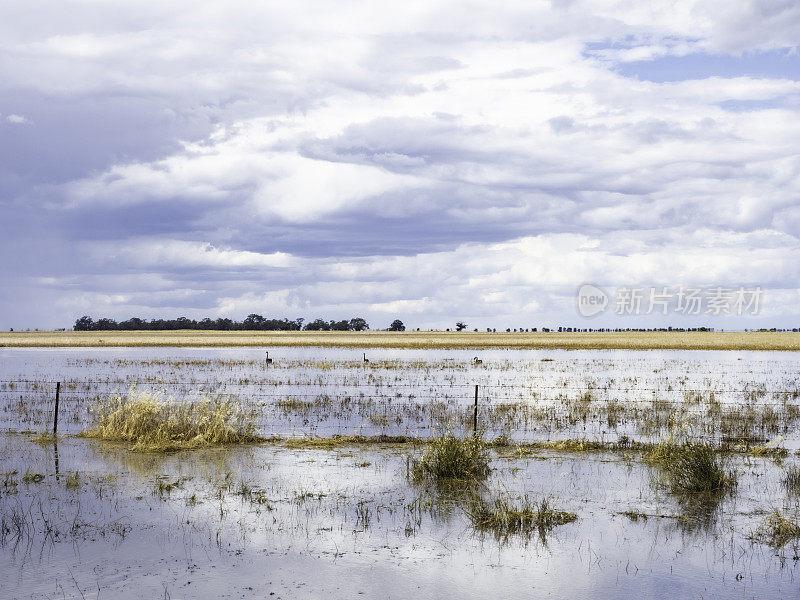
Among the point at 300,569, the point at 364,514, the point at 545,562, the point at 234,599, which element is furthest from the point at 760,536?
the point at 234,599

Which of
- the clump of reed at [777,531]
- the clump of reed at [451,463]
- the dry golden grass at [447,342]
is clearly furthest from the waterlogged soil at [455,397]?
the dry golden grass at [447,342]

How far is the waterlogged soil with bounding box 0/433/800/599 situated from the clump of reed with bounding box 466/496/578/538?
0.78ft

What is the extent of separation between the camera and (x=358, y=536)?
1048 cm

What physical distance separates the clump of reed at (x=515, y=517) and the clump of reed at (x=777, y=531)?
2.73 metres

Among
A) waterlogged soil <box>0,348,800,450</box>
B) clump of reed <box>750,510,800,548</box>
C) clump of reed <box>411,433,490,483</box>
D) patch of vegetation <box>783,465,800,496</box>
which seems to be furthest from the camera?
waterlogged soil <box>0,348,800,450</box>

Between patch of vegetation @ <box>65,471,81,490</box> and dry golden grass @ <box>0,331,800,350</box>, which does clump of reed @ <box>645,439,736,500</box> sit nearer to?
patch of vegetation @ <box>65,471,81,490</box>

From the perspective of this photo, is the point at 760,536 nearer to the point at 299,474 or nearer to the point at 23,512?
the point at 299,474

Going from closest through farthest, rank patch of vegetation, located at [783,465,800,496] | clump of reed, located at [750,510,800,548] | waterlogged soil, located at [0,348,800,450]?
clump of reed, located at [750,510,800,548] < patch of vegetation, located at [783,465,800,496] < waterlogged soil, located at [0,348,800,450]

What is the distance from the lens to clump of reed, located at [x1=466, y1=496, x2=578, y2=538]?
35.9 feet

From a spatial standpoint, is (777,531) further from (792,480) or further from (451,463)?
(451,463)

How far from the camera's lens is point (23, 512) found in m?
11.6

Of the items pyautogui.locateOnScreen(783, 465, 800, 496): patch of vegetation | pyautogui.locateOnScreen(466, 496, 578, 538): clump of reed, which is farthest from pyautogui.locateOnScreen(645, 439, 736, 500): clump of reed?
pyautogui.locateOnScreen(466, 496, 578, 538): clump of reed

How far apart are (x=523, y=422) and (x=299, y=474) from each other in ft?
33.2

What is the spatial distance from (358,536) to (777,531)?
632 centimetres
